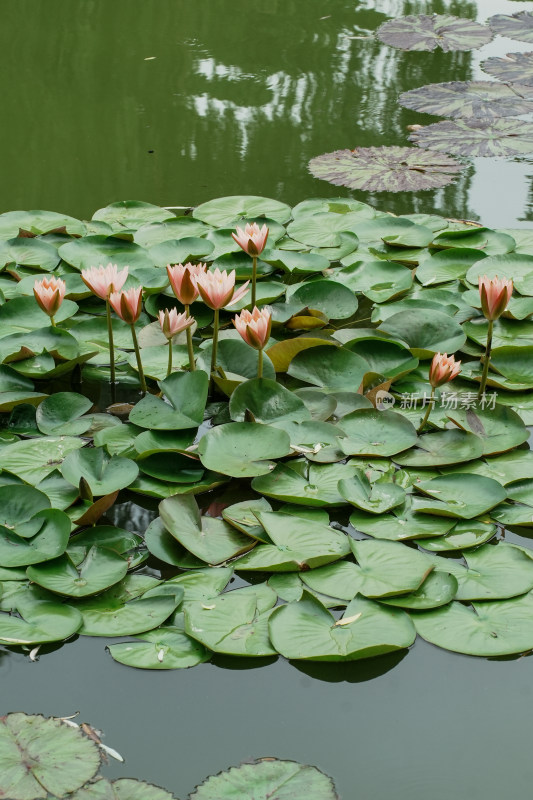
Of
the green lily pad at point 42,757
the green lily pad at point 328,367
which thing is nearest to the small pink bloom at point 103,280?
the green lily pad at point 328,367

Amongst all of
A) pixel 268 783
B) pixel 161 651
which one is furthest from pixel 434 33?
pixel 268 783

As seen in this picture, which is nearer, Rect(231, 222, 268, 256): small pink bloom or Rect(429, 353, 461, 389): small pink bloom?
Rect(429, 353, 461, 389): small pink bloom

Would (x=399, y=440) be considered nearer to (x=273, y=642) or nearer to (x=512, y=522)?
(x=512, y=522)

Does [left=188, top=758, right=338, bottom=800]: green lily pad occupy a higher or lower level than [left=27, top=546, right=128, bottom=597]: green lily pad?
lower

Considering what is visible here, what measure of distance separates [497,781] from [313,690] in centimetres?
31

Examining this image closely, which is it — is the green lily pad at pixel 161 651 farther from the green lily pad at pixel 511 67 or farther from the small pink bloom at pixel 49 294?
the green lily pad at pixel 511 67

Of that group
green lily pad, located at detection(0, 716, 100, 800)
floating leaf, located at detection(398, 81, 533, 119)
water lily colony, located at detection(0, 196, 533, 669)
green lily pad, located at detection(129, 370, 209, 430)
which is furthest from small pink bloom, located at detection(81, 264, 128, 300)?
floating leaf, located at detection(398, 81, 533, 119)

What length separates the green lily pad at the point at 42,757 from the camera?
1.17 meters

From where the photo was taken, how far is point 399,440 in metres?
1.88

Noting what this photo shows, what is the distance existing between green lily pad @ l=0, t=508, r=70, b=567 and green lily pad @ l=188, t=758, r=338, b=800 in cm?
54

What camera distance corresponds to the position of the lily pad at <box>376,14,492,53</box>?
4566mm

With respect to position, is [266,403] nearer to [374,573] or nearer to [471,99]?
[374,573]

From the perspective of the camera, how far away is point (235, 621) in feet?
4.77

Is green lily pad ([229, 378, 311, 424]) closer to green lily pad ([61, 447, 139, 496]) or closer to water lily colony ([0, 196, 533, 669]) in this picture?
water lily colony ([0, 196, 533, 669])
